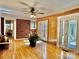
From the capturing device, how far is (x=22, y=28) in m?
13.3

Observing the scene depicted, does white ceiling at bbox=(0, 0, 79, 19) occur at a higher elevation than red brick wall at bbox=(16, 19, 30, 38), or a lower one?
higher

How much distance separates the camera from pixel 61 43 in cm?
767

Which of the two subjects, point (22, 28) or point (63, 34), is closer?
point (63, 34)

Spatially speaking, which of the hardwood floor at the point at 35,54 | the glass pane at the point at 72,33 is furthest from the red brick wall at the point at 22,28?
the glass pane at the point at 72,33

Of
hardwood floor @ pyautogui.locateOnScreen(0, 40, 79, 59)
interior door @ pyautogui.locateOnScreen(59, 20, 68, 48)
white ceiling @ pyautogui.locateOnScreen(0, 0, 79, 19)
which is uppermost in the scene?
white ceiling @ pyautogui.locateOnScreen(0, 0, 79, 19)

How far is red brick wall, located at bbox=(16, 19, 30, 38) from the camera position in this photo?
13.0 meters

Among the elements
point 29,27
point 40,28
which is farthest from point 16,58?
point 29,27

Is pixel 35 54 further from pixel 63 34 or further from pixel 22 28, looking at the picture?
pixel 22 28

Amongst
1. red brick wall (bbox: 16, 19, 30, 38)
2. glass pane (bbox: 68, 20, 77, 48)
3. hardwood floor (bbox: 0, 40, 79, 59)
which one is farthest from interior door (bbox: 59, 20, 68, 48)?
red brick wall (bbox: 16, 19, 30, 38)

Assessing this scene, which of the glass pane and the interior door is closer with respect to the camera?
the glass pane

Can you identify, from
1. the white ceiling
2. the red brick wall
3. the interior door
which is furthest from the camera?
the red brick wall

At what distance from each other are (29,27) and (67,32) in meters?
7.50

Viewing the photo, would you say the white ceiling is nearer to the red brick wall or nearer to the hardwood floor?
the hardwood floor

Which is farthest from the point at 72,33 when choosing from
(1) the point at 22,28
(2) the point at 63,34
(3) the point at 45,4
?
(1) the point at 22,28
